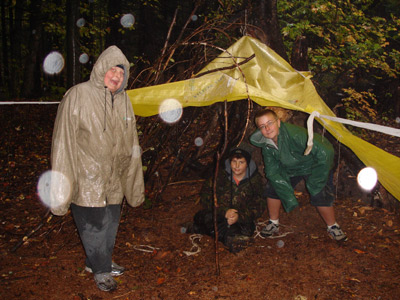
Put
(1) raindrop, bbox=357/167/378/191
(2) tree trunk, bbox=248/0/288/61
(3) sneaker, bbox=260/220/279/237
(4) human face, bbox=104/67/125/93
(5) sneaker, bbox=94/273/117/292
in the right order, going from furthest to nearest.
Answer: (2) tree trunk, bbox=248/0/288/61
(1) raindrop, bbox=357/167/378/191
(3) sneaker, bbox=260/220/279/237
(5) sneaker, bbox=94/273/117/292
(4) human face, bbox=104/67/125/93

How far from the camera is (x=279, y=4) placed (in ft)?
18.1

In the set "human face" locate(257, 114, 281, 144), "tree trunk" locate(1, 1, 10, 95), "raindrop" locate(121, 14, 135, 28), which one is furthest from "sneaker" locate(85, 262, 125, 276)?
"tree trunk" locate(1, 1, 10, 95)

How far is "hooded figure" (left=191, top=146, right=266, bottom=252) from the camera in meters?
3.39

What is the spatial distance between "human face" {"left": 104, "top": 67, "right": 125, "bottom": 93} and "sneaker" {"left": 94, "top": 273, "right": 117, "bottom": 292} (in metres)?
1.54

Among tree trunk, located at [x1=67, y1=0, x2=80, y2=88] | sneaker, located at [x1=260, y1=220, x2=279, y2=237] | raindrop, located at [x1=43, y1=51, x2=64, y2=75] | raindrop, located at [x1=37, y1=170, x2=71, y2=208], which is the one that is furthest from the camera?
raindrop, located at [x1=43, y1=51, x2=64, y2=75]

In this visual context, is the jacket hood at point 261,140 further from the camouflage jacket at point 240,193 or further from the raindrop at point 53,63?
the raindrop at point 53,63

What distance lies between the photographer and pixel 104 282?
2633 mm

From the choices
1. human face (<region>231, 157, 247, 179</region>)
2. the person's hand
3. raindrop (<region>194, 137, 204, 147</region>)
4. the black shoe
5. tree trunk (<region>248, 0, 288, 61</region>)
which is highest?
tree trunk (<region>248, 0, 288, 61</region>)

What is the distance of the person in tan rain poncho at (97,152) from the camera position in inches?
92.0

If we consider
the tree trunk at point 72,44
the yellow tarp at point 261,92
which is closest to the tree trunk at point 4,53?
the tree trunk at point 72,44

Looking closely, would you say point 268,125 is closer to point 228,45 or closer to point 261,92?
point 261,92

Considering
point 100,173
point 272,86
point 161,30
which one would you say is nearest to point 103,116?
point 100,173

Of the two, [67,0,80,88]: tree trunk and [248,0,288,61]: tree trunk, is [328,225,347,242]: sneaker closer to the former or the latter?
[248,0,288,61]: tree trunk

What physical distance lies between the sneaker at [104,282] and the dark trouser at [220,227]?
46.9 inches
